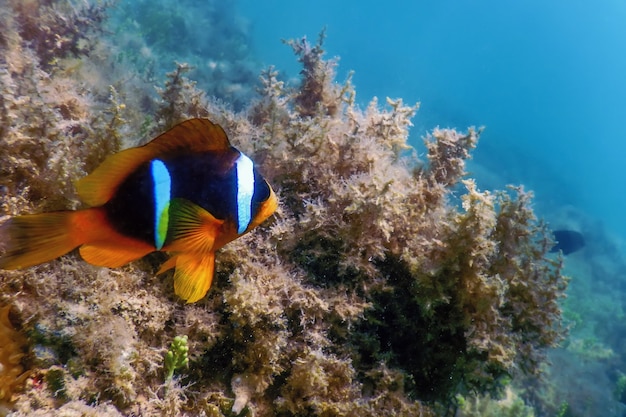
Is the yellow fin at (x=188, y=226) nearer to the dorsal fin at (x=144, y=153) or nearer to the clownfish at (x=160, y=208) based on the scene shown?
the clownfish at (x=160, y=208)

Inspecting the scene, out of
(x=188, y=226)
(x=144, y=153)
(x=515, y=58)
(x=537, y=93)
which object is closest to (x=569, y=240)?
(x=188, y=226)

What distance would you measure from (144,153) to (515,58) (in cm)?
13006

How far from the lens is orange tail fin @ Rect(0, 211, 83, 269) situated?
45.3 inches

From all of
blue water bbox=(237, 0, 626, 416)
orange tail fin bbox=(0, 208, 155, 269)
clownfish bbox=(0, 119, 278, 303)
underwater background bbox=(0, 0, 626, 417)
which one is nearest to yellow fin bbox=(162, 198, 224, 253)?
clownfish bbox=(0, 119, 278, 303)

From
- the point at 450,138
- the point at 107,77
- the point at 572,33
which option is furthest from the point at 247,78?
the point at 572,33

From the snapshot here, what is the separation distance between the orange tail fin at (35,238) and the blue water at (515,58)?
52.7 metres

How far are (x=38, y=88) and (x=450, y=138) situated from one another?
11.2ft

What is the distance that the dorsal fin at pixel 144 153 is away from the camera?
130 centimetres

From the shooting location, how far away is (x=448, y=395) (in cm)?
333

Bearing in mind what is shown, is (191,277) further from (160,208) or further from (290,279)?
(290,279)

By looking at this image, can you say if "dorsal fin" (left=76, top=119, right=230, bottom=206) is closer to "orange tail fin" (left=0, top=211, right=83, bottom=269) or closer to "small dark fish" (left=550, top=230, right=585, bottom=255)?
"orange tail fin" (left=0, top=211, right=83, bottom=269)

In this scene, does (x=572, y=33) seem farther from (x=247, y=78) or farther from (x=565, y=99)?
(x=247, y=78)

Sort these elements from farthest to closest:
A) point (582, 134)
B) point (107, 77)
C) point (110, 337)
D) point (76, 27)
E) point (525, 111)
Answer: point (582, 134), point (525, 111), point (107, 77), point (76, 27), point (110, 337)

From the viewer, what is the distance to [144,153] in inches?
52.8
